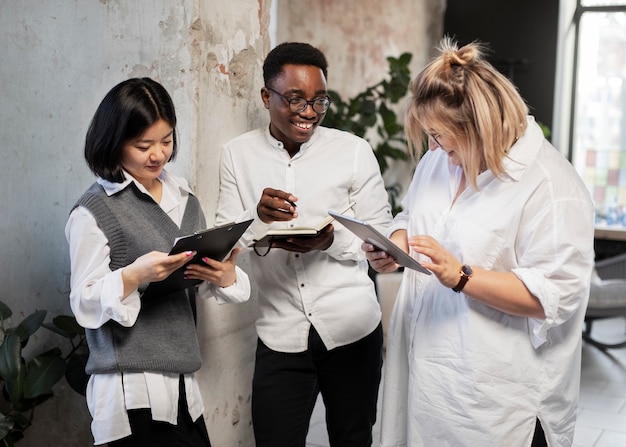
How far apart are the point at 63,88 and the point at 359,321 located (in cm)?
130

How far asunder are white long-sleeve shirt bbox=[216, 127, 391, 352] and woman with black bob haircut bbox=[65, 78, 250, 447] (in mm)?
386

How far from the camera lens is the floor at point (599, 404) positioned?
4219 mm

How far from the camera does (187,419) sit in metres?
2.22

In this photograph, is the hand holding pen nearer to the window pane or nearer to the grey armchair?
the grey armchair

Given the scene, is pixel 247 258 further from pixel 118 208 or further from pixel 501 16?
pixel 501 16

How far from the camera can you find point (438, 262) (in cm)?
200

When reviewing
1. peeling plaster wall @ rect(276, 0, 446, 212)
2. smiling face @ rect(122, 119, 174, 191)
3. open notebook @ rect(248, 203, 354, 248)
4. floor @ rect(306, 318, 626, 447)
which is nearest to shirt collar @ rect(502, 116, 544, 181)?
open notebook @ rect(248, 203, 354, 248)

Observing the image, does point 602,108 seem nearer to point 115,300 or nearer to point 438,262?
point 438,262

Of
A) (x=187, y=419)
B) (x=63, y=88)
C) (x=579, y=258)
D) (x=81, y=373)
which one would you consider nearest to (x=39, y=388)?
(x=81, y=373)

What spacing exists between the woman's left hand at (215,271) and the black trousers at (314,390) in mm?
385

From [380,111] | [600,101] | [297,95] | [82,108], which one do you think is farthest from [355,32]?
[297,95]

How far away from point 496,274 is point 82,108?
1.57 metres

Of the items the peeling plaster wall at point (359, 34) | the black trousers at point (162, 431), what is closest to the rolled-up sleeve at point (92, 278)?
the black trousers at point (162, 431)

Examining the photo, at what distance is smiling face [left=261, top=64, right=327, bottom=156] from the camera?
2.44 m
